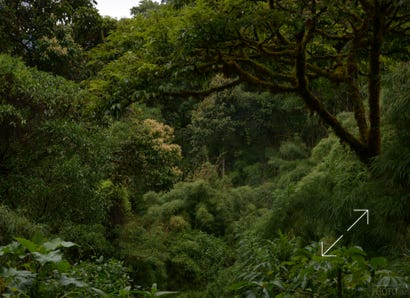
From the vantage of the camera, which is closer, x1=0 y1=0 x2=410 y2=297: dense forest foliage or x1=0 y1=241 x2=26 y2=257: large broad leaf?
x1=0 y1=241 x2=26 y2=257: large broad leaf

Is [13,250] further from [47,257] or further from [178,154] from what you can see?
[178,154]

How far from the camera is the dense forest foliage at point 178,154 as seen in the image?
1.72 m

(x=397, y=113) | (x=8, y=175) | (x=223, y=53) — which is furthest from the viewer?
(x=8, y=175)

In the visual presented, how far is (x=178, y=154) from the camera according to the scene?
25.3 ft

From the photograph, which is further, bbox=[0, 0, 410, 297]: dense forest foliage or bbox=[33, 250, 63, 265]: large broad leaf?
bbox=[0, 0, 410, 297]: dense forest foliage

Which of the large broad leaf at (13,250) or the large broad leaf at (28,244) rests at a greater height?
the large broad leaf at (28,244)

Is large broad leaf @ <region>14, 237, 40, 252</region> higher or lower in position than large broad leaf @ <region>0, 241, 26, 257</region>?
higher

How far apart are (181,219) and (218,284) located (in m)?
4.99

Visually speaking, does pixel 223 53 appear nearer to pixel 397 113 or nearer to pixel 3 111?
pixel 397 113

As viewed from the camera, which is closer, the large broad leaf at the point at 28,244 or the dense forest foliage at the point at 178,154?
the large broad leaf at the point at 28,244

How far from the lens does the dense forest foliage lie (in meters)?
1.72

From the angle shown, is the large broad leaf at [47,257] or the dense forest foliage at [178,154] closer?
the large broad leaf at [47,257]

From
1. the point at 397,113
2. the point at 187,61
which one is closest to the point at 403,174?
the point at 397,113

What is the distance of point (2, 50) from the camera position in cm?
650
